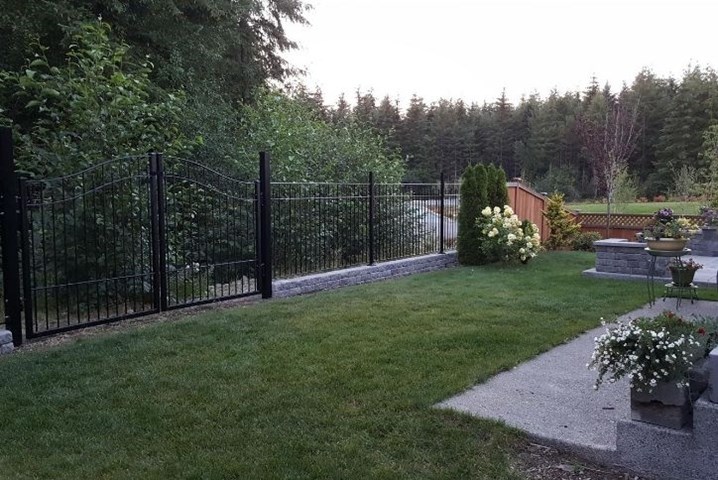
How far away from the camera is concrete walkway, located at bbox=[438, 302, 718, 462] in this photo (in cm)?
299

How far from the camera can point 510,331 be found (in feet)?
17.2

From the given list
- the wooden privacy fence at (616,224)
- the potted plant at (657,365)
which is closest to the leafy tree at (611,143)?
the wooden privacy fence at (616,224)

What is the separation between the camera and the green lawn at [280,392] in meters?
2.76

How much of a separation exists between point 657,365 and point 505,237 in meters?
7.56

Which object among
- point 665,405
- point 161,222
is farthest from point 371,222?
point 665,405

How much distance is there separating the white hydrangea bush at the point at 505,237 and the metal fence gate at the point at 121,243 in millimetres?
4552

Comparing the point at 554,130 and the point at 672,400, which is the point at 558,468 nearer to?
the point at 672,400

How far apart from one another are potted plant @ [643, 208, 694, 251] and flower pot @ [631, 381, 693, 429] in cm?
452

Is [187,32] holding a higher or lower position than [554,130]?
lower

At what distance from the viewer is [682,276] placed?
6.68 m

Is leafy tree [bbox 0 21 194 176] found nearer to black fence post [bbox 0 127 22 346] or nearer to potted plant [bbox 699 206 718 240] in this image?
black fence post [bbox 0 127 22 346]

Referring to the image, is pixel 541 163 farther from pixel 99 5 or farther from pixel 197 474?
pixel 197 474

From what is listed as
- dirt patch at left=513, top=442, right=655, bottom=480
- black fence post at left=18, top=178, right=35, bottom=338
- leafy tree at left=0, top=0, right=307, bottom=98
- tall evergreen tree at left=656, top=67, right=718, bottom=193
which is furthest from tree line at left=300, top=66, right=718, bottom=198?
dirt patch at left=513, top=442, right=655, bottom=480

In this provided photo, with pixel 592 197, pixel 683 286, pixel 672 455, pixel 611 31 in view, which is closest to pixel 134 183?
pixel 672 455
